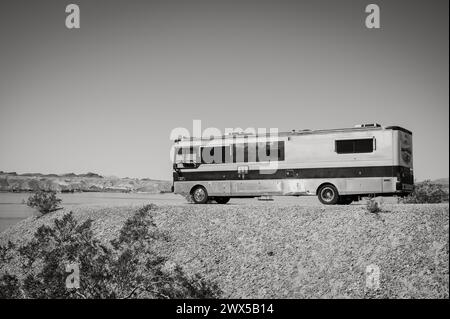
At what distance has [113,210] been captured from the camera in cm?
2145

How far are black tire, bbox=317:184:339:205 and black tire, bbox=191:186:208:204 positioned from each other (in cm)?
551

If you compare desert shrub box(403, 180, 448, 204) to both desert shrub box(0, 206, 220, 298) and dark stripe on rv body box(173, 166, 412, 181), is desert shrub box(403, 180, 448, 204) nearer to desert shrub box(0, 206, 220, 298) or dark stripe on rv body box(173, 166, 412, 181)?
dark stripe on rv body box(173, 166, 412, 181)

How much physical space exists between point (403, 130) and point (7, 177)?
70928 mm

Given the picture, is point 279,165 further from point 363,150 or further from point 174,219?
point 174,219

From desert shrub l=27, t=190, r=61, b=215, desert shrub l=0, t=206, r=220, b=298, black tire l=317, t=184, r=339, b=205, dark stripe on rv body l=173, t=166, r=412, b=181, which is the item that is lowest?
desert shrub l=0, t=206, r=220, b=298

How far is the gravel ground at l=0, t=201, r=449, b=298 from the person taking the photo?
13844 millimetres

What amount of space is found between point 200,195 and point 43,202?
8.85m

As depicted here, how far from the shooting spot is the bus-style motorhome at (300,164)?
18.3 metres

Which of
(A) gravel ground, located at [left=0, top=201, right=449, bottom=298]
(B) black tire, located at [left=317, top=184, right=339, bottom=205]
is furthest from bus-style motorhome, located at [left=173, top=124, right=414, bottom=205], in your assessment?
(A) gravel ground, located at [left=0, top=201, right=449, bottom=298]

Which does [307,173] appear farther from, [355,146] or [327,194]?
[355,146]

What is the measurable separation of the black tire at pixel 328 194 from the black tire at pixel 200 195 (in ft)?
18.1

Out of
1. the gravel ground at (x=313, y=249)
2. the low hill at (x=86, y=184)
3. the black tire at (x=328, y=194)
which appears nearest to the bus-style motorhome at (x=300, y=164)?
the black tire at (x=328, y=194)

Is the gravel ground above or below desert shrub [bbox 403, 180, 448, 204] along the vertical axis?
below

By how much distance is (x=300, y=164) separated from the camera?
19734 millimetres
